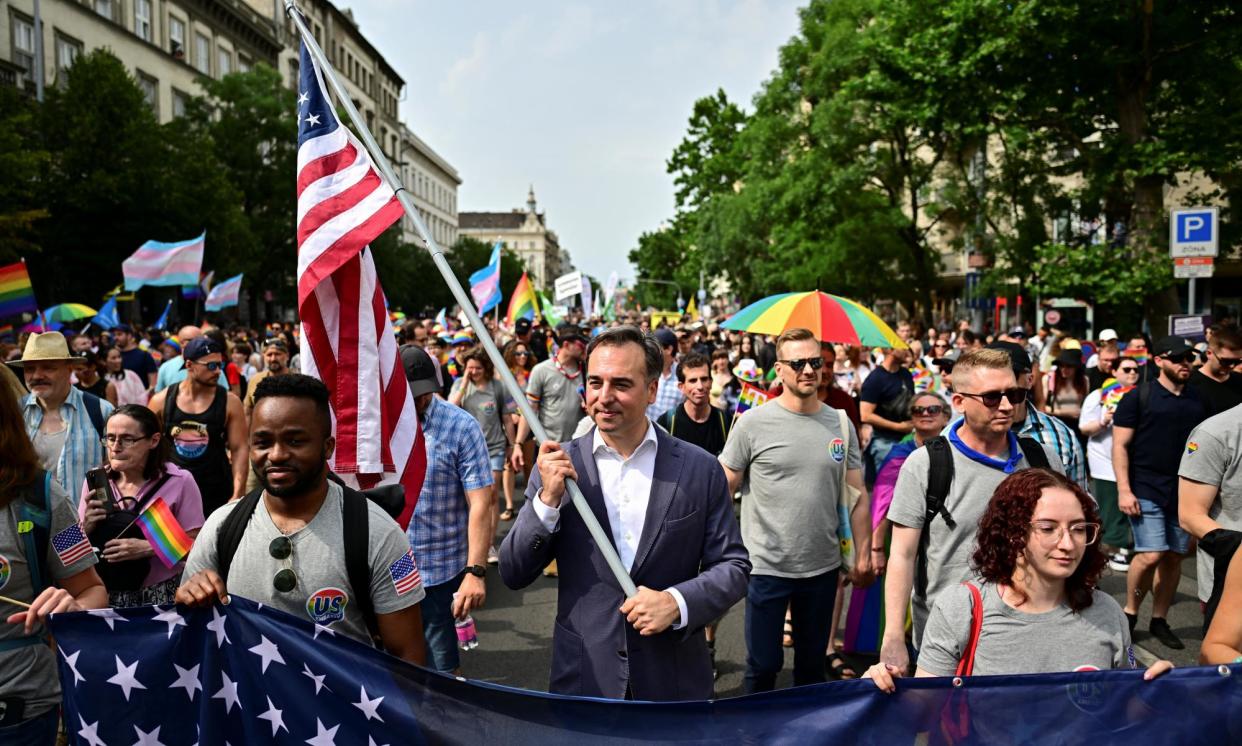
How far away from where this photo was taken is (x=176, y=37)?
42875mm

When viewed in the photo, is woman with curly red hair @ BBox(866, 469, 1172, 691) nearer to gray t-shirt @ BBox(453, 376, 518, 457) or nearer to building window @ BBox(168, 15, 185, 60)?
gray t-shirt @ BBox(453, 376, 518, 457)

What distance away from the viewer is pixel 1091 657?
2768 millimetres

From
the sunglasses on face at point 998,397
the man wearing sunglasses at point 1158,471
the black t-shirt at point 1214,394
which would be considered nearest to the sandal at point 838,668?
the man wearing sunglasses at point 1158,471

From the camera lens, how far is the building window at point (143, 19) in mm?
39344

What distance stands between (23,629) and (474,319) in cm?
159

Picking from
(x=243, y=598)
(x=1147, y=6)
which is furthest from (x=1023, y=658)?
(x=1147, y=6)

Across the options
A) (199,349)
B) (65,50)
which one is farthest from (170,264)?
(65,50)

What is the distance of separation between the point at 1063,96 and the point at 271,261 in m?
32.7

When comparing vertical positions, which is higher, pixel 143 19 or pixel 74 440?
pixel 143 19

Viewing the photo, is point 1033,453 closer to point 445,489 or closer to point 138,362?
point 445,489

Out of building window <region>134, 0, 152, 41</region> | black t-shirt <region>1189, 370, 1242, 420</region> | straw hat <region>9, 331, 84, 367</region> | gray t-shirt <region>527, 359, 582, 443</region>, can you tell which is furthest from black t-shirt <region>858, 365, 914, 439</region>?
building window <region>134, 0, 152, 41</region>

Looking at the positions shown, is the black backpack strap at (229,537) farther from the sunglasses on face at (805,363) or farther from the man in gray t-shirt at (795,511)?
the sunglasses on face at (805,363)

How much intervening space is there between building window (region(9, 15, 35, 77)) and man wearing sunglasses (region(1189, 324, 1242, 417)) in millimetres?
33107

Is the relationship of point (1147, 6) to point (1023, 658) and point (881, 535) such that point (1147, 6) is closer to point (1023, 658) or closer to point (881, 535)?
point (881, 535)
